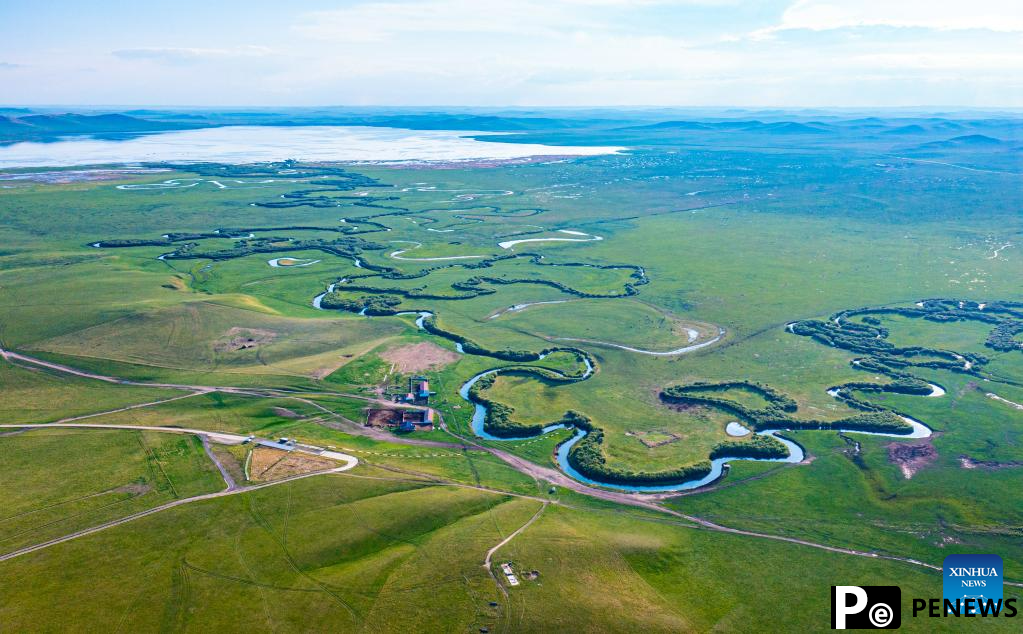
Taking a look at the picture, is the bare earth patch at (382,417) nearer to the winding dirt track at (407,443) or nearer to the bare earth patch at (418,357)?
the winding dirt track at (407,443)

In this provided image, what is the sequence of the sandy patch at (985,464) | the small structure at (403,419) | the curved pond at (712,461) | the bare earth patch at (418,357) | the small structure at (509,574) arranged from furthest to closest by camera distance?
1. the bare earth patch at (418,357)
2. the small structure at (403,419)
3. the sandy patch at (985,464)
4. the curved pond at (712,461)
5. the small structure at (509,574)

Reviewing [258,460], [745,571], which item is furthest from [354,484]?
[745,571]

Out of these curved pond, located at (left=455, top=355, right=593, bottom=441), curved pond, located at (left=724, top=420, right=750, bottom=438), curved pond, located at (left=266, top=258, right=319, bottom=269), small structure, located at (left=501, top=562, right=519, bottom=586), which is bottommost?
small structure, located at (left=501, top=562, right=519, bottom=586)

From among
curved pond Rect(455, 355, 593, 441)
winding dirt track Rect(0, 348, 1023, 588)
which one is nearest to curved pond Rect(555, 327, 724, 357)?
curved pond Rect(455, 355, 593, 441)

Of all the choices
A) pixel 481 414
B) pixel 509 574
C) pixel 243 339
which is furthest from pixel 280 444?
pixel 243 339

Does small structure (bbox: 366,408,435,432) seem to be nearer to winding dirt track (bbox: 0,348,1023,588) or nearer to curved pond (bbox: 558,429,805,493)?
winding dirt track (bbox: 0,348,1023,588)

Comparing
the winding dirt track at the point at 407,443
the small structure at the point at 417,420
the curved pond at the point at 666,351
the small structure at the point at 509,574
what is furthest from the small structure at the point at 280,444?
the curved pond at the point at 666,351

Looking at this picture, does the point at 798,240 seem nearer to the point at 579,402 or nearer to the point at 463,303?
the point at 463,303
